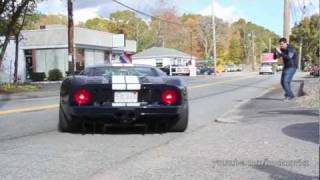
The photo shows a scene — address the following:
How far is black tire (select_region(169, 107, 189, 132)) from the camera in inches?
388

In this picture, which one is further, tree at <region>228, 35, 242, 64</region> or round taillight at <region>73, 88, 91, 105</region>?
tree at <region>228, 35, 242, 64</region>

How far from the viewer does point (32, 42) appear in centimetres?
5309

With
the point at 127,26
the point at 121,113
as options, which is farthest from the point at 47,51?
the point at 127,26

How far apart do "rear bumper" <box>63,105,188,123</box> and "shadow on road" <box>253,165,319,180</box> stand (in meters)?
2.98

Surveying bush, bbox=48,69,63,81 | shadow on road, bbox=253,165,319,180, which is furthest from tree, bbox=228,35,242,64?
shadow on road, bbox=253,165,319,180

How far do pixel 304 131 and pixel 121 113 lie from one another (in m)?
2.76

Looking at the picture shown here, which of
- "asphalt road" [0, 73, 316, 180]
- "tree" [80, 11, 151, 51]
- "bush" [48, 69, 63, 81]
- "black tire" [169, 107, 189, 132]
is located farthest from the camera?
"tree" [80, 11, 151, 51]

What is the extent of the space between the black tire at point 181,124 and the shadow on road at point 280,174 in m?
3.21

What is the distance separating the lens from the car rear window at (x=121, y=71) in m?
10.4

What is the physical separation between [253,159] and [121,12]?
107 metres

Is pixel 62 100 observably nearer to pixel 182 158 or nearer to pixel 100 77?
pixel 100 77

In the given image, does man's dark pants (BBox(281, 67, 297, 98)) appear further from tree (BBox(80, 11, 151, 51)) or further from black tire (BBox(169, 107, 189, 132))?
tree (BBox(80, 11, 151, 51))

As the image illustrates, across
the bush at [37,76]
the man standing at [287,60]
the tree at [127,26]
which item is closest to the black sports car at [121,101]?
the man standing at [287,60]

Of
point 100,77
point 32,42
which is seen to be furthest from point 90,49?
point 100,77
